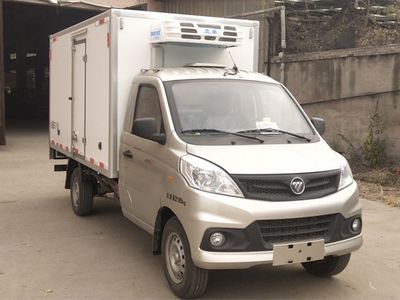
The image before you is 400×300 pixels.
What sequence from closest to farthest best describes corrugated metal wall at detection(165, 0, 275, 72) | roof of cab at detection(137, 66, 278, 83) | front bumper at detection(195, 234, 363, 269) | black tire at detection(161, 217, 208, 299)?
front bumper at detection(195, 234, 363, 269) < black tire at detection(161, 217, 208, 299) < roof of cab at detection(137, 66, 278, 83) < corrugated metal wall at detection(165, 0, 275, 72)

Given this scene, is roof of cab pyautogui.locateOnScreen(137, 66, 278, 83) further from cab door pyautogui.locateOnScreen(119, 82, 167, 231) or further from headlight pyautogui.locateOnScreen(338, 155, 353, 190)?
headlight pyautogui.locateOnScreen(338, 155, 353, 190)

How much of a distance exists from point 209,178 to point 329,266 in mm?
1682

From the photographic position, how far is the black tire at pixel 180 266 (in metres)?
4.50

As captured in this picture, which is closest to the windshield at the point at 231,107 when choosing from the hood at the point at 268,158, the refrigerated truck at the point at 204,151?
the refrigerated truck at the point at 204,151

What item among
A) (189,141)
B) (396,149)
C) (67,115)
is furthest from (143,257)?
(396,149)

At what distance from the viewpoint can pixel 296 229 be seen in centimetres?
443

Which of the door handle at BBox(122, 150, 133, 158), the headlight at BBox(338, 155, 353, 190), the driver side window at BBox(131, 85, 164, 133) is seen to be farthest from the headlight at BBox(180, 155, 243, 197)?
the door handle at BBox(122, 150, 133, 158)

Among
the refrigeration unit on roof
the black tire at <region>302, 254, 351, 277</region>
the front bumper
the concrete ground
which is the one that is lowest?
the concrete ground

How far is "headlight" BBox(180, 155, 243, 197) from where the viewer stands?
4.33m

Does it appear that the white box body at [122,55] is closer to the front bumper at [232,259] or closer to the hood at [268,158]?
the hood at [268,158]

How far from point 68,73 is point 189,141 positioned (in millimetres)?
3662

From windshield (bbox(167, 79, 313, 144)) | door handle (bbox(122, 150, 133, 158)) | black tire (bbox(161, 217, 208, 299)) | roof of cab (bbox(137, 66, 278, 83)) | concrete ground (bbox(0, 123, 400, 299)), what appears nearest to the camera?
black tire (bbox(161, 217, 208, 299))

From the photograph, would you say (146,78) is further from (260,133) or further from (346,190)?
(346,190)

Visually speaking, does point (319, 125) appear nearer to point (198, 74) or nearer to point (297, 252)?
point (198, 74)
